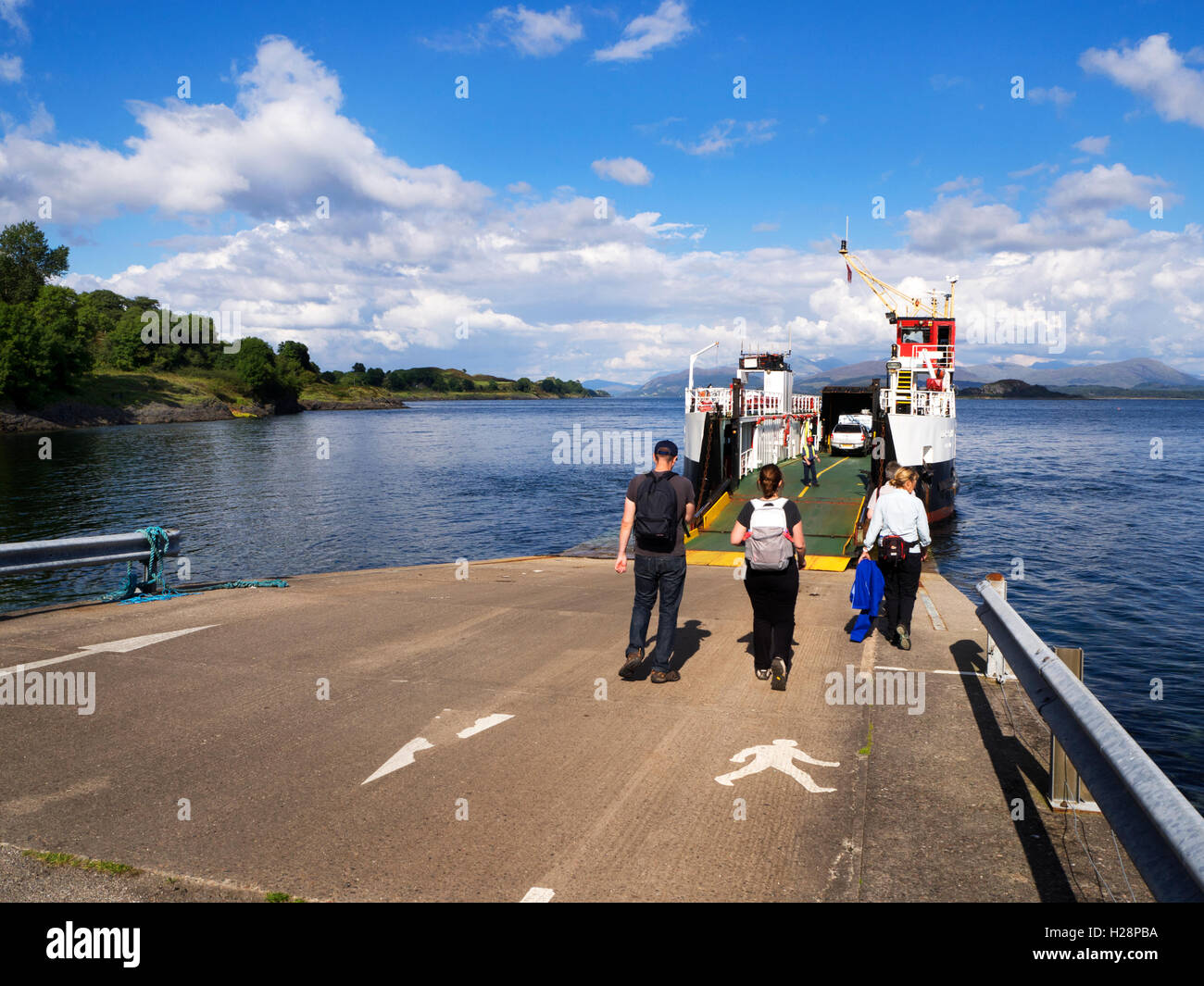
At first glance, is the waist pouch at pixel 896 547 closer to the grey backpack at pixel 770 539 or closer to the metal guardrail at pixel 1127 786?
the grey backpack at pixel 770 539

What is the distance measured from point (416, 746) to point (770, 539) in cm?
348

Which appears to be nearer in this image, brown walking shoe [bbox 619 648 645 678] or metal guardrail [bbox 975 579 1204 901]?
metal guardrail [bbox 975 579 1204 901]

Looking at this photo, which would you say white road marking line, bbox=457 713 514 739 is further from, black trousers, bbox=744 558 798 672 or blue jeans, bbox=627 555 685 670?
black trousers, bbox=744 558 798 672

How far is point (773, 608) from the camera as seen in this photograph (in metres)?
7.20

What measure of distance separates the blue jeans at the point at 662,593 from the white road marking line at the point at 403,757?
7.28 feet

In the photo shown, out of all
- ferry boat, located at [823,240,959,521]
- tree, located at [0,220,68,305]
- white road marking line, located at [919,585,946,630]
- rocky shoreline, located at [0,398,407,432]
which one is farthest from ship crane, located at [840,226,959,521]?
tree, located at [0,220,68,305]

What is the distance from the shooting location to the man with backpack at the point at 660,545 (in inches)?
276

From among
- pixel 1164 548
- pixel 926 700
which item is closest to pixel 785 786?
pixel 926 700

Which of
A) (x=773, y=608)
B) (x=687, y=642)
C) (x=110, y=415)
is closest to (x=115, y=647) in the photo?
(x=687, y=642)

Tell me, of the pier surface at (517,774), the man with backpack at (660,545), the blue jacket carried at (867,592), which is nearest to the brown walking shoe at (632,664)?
the man with backpack at (660,545)

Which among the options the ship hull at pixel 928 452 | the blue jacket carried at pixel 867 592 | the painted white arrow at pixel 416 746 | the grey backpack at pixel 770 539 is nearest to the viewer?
the painted white arrow at pixel 416 746

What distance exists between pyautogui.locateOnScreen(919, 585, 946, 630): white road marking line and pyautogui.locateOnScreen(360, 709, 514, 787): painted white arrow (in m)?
5.73

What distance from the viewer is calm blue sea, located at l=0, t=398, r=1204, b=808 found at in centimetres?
1485

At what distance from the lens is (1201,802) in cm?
827
